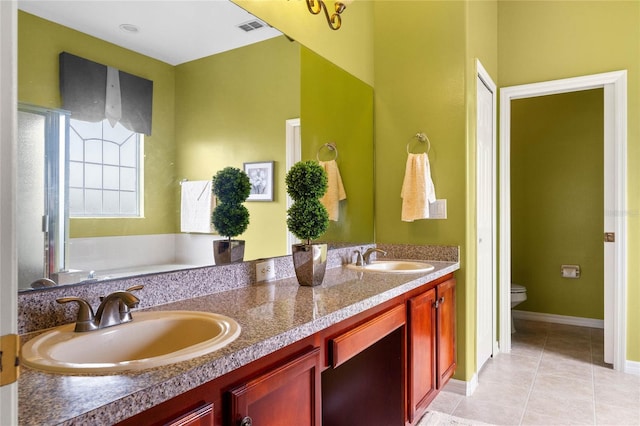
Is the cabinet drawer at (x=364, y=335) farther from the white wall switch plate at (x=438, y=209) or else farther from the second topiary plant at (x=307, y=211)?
the white wall switch plate at (x=438, y=209)

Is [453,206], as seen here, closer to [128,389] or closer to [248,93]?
[248,93]

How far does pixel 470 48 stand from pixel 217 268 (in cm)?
210

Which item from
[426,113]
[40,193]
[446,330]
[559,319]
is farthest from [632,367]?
[40,193]

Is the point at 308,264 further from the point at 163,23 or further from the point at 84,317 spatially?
the point at 163,23

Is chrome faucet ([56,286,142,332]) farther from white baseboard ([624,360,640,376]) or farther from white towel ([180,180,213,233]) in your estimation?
white baseboard ([624,360,640,376])

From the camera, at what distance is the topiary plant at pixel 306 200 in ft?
5.85

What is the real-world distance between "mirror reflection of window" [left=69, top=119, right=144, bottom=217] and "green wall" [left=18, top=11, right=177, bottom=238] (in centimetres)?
3

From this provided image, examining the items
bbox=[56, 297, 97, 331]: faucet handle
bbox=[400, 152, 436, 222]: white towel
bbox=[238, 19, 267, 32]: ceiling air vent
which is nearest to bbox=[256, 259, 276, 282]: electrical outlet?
bbox=[56, 297, 97, 331]: faucet handle

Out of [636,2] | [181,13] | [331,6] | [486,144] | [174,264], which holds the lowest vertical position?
[174,264]

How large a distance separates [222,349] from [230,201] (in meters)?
0.84

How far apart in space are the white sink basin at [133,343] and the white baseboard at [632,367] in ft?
10.3

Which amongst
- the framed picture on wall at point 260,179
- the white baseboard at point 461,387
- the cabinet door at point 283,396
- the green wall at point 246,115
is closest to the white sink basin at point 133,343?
the cabinet door at point 283,396

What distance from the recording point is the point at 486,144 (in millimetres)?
3035

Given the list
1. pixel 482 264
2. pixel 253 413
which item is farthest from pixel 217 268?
pixel 482 264
